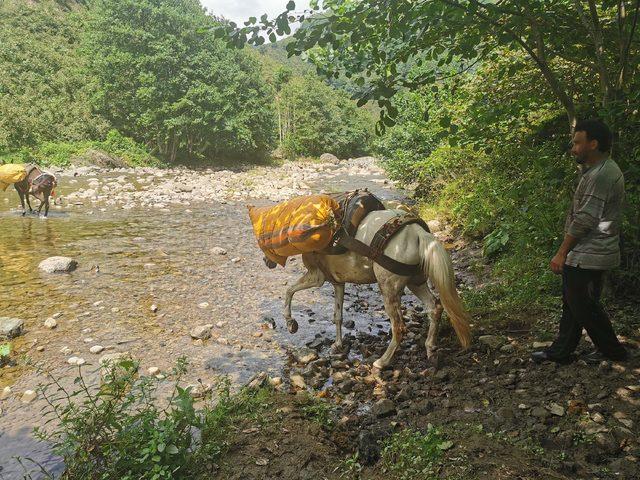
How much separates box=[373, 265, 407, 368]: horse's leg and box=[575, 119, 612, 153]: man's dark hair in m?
2.25

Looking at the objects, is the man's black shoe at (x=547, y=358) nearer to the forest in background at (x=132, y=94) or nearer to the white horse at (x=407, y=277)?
the white horse at (x=407, y=277)

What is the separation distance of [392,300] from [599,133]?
2.57m

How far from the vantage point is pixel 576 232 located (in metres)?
3.79

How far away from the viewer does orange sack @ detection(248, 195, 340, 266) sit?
5031 millimetres

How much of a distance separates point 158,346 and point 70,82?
3687 cm

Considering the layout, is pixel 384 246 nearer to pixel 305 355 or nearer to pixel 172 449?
pixel 305 355

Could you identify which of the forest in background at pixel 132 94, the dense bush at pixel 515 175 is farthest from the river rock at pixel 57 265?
the forest in background at pixel 132 94

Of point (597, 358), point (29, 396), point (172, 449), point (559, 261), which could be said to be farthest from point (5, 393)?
point (597, 358)

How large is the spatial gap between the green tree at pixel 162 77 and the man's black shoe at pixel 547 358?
30645mm

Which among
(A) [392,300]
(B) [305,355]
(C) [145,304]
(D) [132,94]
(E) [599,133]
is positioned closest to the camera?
Result: (E) [599,133]

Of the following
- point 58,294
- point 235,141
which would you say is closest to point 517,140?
point 58,294

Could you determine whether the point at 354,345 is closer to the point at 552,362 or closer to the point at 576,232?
the point at 552,362

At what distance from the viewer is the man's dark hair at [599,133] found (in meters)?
3.67

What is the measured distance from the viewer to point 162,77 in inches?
1252
